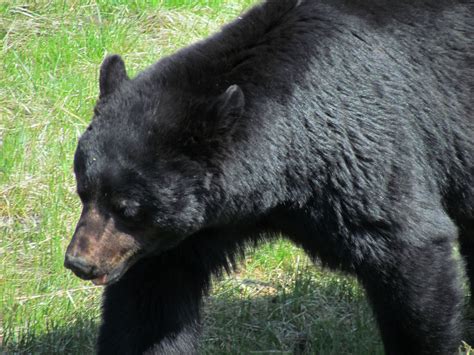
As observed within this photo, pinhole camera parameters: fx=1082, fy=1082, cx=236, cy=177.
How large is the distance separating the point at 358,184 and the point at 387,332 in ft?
2.48

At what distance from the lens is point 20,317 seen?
5781 mm

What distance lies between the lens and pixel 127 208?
175 inches

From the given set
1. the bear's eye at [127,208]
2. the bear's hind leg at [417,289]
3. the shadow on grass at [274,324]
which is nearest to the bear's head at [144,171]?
the bear's eye at [127,208]

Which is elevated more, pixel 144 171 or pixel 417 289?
pixel 144 171

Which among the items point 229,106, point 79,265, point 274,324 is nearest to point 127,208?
point 79,265

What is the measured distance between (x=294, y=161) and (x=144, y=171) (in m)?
0.66

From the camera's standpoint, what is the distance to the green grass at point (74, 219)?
582 centimetres

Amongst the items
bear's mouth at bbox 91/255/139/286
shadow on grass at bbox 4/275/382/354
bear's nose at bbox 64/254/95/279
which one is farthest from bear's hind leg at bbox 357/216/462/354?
bear's nose at bbox 64/254/95/279

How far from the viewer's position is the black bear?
4.48 m

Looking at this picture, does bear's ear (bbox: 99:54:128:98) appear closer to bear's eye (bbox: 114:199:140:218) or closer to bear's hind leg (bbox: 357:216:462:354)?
bear's eye (bbox: 114:199:140:218)

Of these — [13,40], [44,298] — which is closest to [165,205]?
[44,298]

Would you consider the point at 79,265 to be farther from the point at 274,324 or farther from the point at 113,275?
the point at 274,324

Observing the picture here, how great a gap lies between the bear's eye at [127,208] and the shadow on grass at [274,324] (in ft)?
4.72

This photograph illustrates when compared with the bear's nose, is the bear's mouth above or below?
below
